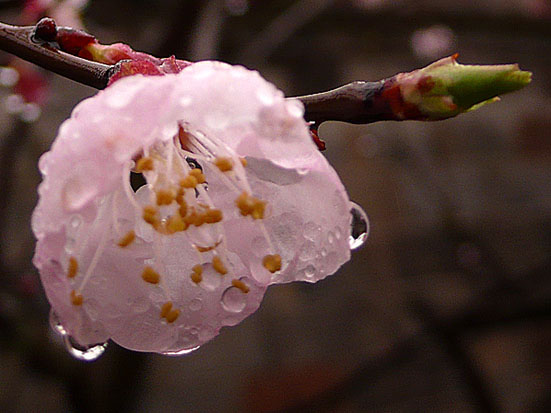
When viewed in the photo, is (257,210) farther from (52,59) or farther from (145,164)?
(52,59)

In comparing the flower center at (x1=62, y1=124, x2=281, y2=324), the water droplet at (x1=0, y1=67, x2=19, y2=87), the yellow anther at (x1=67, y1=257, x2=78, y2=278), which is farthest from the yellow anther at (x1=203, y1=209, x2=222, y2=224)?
the water droplet at (x1=0, y1=67, x2=19, y2=87)

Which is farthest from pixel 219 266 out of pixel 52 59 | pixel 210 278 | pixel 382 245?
pixel 382 245

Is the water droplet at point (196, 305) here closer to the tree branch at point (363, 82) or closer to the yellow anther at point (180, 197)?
the yellow anther at point (180, 197)

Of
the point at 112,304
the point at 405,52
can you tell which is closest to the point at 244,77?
the point at 112,304

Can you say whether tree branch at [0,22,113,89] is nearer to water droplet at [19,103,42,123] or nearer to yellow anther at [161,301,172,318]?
yellow anther at [161,301,172,318]

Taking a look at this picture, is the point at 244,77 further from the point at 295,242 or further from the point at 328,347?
the point at 328,347
